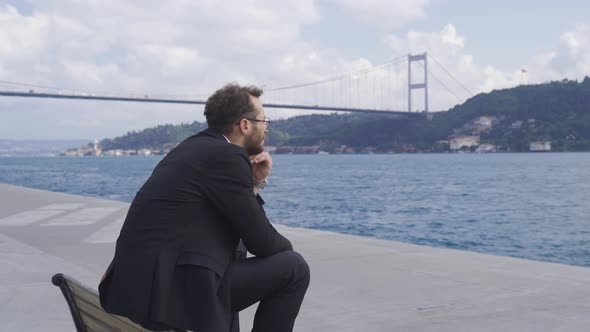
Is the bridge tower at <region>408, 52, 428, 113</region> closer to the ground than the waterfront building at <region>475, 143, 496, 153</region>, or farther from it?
farther from it

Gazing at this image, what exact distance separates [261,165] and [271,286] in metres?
0.33

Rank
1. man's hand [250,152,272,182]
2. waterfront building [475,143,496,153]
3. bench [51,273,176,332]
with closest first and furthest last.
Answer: bench [51,273,176,332] < man's hand [250,152,272,182] < waterfront building [475,143,496,153]

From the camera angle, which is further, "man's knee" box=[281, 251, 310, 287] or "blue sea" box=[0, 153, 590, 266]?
"blue sea" box=[0, 153, 590, 266]

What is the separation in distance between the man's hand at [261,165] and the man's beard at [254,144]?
3 centimetres

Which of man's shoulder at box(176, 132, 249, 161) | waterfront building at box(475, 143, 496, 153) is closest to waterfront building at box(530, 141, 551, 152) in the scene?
waterfront building at box(475, 143, 496, 153)

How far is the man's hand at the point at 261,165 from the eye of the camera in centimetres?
192

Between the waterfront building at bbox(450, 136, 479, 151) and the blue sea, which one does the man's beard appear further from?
the waterfront building at bbox(450, 136, 479, 151)

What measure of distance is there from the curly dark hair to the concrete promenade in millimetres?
1220

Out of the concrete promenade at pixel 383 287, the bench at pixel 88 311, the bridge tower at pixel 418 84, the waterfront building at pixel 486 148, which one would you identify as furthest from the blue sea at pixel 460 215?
the waterfront building at pixel 486 148

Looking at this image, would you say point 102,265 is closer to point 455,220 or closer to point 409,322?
point 409,322

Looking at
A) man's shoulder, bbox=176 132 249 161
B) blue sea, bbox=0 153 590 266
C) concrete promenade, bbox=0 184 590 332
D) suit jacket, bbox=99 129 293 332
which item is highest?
man's shoulder, bbox=176 132 249 161

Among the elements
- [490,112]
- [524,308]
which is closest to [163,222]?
[524,308]

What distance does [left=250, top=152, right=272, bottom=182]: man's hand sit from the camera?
1.92 metres

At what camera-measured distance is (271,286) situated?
5.87 ft
